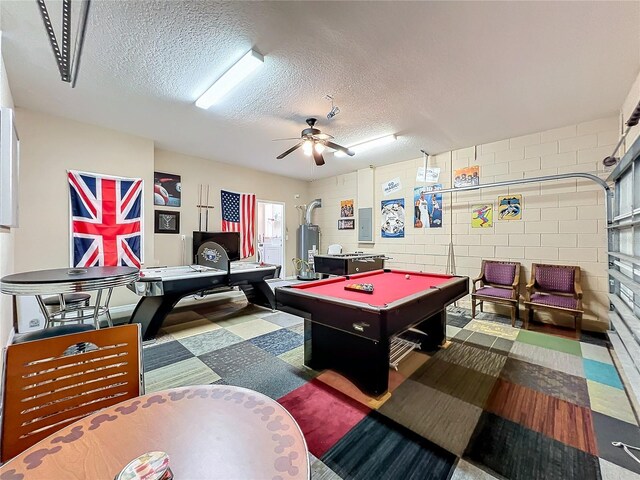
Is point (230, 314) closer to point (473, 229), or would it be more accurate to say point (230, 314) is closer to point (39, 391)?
point (39, 391)

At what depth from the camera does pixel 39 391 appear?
0.98 metres

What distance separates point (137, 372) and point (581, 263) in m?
5.28

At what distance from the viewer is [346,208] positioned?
690 cm

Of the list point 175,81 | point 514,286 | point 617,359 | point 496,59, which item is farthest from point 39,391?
point 514,286

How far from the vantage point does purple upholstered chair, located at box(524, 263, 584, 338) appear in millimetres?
3373

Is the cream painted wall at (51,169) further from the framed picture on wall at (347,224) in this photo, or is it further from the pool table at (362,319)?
the framed picture on wall at (347,224)

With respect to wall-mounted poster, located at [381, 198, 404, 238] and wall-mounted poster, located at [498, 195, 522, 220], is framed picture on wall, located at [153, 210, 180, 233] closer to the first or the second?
wall-mounted poster, located at [381, 198, 404, 238]

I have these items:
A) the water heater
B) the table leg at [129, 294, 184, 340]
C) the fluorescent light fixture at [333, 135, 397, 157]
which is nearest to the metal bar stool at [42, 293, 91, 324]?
the table leg at [129, 294, 184, 340]

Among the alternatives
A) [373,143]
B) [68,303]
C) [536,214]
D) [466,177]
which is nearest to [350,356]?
[68,303]

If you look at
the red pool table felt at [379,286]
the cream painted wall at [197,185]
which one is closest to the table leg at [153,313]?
the cream painted wall at [197,185]

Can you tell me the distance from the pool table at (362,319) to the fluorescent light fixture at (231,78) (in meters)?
2.12

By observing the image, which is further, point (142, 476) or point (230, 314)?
point (230, 314)

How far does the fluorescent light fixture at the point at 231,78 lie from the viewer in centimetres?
236

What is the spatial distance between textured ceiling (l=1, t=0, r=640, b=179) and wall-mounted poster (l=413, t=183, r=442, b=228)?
55.4 inches
